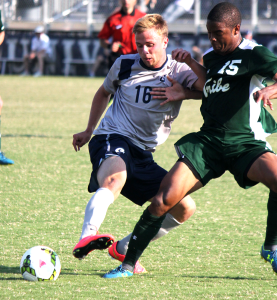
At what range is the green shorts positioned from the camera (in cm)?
330

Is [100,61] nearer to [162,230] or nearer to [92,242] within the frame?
[162,230]

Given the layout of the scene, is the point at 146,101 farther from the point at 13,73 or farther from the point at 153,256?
the point at 13,73

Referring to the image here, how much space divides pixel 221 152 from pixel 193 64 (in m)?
0.68

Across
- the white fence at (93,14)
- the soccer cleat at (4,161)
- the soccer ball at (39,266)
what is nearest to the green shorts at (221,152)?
the soccer ball at (39,266)

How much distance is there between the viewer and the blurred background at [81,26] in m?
22.0

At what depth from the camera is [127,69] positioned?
148 inches

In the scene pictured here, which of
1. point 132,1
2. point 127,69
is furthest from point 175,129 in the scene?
point 127,69

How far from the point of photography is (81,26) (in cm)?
2439

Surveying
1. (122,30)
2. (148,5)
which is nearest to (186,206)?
(122,30)

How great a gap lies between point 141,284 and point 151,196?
671 mm

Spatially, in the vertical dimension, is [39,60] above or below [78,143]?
below

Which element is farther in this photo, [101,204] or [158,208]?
[158,208]

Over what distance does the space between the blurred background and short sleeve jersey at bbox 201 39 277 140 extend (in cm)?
1787

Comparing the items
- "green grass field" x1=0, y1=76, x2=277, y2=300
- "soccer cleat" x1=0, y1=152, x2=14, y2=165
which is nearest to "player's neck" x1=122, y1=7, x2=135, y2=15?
"green grass field" x1=0, y1=76, x2=277, y2=300
